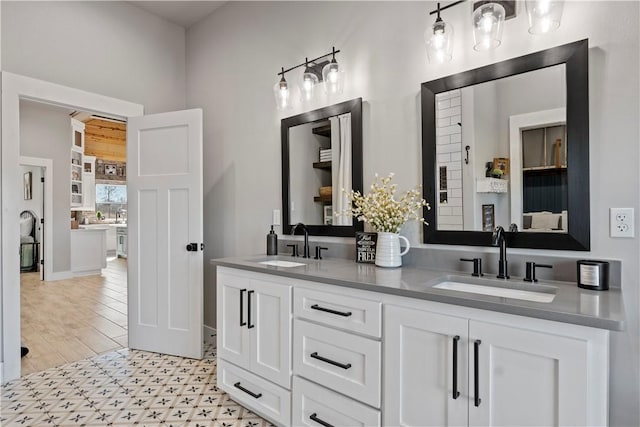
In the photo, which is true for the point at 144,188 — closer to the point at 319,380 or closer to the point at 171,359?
the point at 171,359

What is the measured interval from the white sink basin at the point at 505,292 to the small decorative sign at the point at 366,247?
0.51 m

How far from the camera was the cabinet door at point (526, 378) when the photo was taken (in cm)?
106

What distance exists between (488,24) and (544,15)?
229 millimetres

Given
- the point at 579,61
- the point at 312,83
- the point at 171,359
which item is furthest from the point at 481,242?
the point at 171,359

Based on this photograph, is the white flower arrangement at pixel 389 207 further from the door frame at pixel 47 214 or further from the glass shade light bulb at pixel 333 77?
the door frame at pixel 47 214

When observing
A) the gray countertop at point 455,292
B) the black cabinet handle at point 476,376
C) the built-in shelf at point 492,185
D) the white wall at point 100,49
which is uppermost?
the white wall at point 100,49

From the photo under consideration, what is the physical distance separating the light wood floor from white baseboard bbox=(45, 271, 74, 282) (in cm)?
15

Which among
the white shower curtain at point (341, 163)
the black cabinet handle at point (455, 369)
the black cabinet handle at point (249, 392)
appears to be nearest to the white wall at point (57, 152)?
the black cabinet handle at point (249, 392)

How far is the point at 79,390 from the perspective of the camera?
2.43m

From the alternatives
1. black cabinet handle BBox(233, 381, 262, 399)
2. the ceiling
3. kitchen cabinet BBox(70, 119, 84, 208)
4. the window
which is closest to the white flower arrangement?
black cabinet handle BBox(233, 381, 262, 399)

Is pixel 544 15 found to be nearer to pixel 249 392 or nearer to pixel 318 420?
pixel 318 420

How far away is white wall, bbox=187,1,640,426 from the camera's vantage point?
1437mm

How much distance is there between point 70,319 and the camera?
4051 millimetres

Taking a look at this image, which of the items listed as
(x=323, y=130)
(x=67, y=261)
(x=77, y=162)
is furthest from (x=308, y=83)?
(x=77, y=162)
